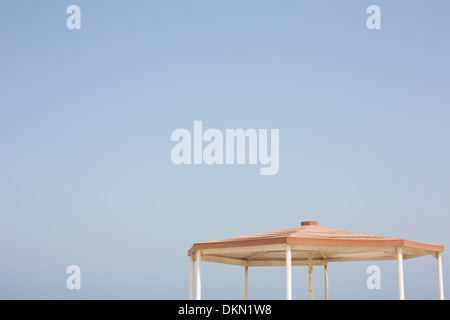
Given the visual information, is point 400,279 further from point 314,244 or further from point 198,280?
point 198,280

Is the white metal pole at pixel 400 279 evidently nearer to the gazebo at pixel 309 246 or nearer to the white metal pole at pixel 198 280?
the gazebo at pixel 309 246

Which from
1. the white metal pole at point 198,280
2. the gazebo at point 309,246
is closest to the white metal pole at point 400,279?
the gazebo at point 309,246

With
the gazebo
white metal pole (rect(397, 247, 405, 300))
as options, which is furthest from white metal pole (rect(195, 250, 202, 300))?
white metal pole (rect(397, 247, 405, 300))

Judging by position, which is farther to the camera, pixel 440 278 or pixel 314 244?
pixel 440 278

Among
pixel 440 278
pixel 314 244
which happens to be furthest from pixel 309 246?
pixel 440 278

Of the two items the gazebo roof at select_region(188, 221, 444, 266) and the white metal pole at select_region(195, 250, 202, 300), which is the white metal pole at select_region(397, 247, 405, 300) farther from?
the white metal pole at select_region(195, 250, 202, 300)

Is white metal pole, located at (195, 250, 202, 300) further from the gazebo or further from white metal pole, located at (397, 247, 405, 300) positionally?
white metal pole, located at (397, 247, 405, 300)

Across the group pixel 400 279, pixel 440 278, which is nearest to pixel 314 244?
pixel 400 279

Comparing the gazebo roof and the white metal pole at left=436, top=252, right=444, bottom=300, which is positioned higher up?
the gazebo roof

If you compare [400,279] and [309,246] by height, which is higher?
[309,246]

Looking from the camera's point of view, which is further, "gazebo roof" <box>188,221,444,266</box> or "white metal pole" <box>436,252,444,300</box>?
"white metal pole" <box>436,252,444,300</box>

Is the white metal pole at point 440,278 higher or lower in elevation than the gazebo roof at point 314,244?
lower
